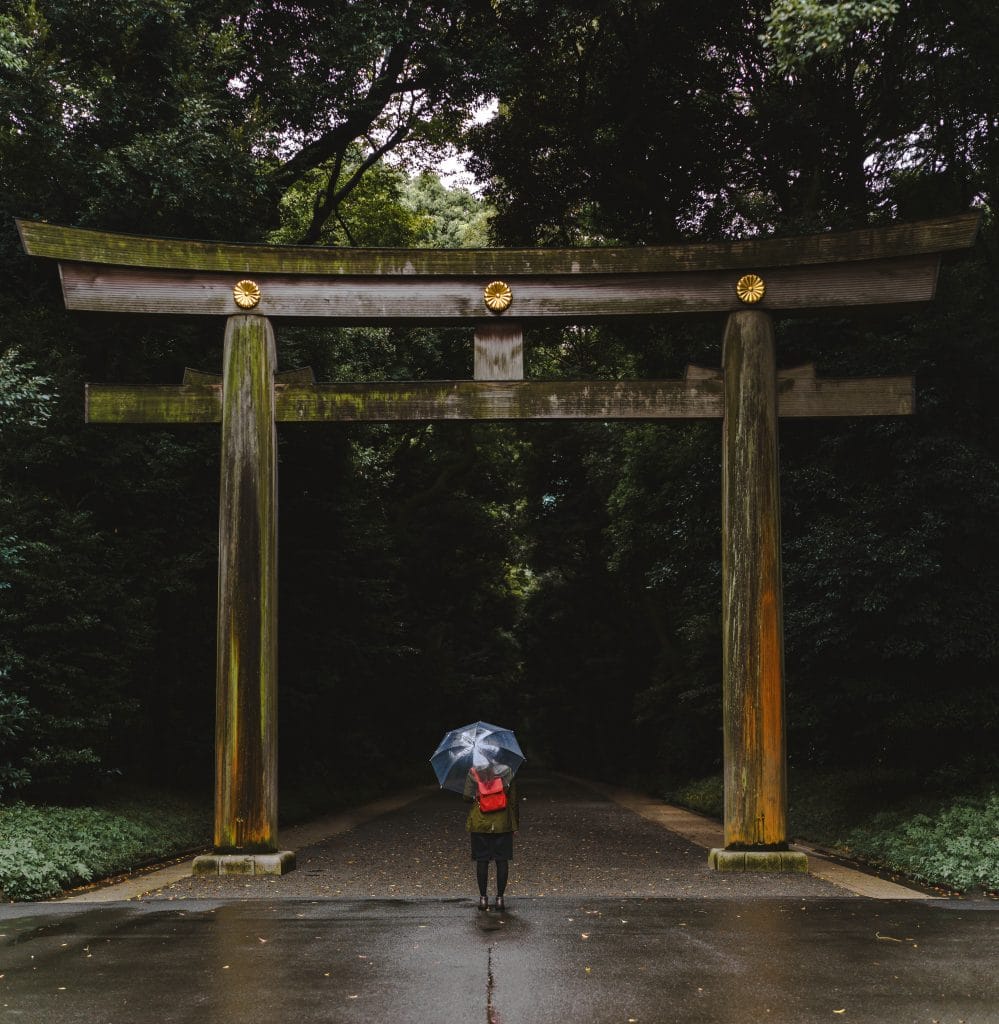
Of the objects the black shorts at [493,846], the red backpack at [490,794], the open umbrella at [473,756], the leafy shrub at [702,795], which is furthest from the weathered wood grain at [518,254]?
the leafy shrub at [702,795]

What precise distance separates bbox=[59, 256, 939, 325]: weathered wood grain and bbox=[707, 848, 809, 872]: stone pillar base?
5.37 metres

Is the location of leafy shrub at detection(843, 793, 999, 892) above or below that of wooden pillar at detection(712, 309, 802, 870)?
below

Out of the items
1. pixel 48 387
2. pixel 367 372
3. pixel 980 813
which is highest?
pixel 367 372

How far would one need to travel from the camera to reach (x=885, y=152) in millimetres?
17672

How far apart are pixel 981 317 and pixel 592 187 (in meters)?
9.75

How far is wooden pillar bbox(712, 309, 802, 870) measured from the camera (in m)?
10.1

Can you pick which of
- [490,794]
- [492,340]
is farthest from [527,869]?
[492,340]

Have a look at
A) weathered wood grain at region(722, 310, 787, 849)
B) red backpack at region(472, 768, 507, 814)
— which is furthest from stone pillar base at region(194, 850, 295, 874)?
weathered wood grain at region(722, 310, 787, 849)

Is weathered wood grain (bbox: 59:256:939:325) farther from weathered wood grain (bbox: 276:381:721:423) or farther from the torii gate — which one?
weathered wood grain (bbox: 276:381:721:423)

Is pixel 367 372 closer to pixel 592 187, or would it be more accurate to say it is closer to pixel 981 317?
pixel 592 187

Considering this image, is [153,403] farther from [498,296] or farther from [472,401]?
[498,296]

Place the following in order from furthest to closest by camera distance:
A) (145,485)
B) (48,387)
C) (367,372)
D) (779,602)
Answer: (367,372) → (145,485) → (48,387) → (779,602)

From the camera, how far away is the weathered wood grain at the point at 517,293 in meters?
10.6

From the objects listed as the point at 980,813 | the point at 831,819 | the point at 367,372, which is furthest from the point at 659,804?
the point at 980,813
